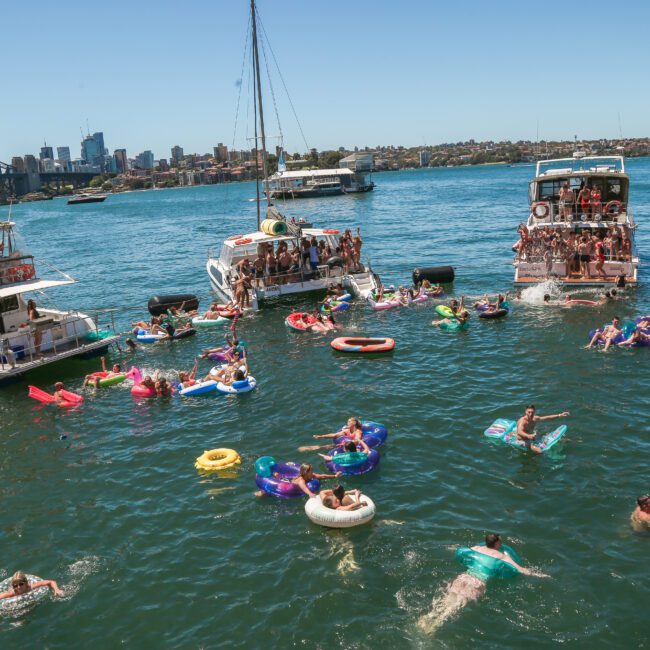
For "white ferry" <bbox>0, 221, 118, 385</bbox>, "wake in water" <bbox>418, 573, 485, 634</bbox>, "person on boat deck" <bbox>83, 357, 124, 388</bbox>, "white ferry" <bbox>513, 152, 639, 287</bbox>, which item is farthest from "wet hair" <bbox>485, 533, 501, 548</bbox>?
"white ferry" <bbox>513, 152, 639, 287</bbox>

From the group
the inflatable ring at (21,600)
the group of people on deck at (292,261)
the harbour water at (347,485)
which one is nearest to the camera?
the harbour water at (347,485)

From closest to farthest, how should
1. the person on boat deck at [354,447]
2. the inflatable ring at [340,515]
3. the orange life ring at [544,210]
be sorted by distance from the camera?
the inflatable ring at [340,515]
the person on boat deck at [354,447]
the orange life ring at [544,210]

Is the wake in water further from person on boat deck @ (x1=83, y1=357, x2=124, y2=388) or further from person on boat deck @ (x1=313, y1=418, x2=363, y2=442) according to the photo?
person on boat deck @ (x1=83, y1=357, x2=124, y2=388)

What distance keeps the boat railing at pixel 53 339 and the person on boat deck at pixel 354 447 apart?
13.9 m

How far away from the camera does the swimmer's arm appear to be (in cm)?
1327

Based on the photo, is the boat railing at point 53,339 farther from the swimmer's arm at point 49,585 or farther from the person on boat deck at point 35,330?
the swimmer's arm at point 49,585

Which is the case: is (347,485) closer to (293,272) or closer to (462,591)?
(462,591)

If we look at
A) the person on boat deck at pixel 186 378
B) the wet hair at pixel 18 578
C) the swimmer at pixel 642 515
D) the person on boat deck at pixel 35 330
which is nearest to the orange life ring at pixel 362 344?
the person on boat deck at pixel 186 378

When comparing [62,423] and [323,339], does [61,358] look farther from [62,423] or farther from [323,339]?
[323,339]

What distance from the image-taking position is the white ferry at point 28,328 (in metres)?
25.6

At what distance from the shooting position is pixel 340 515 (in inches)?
574

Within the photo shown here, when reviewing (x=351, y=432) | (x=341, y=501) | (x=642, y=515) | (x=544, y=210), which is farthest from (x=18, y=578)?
(x=544, y=210)

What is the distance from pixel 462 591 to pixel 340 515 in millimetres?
3225

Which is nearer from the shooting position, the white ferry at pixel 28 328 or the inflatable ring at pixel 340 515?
the inflatable ring at pixel 340 515
